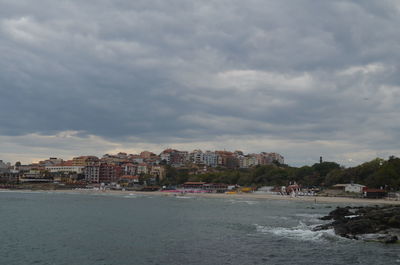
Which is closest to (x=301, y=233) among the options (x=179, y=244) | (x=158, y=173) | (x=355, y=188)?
(x=179, y=244)

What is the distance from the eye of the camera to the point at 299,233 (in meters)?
35.0

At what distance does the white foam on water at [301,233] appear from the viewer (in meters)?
32.2

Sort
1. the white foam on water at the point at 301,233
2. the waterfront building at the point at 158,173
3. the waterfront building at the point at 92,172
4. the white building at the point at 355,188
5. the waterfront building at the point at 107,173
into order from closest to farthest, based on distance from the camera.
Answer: the white foam on water at the point at 301,233 → the white building at the point at 355,188 → the waterfront building at the point at 158,173 → the waterfront building at the point at 92,172 → the waterfront building at the point at 107,173

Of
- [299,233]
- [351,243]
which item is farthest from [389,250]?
[299,233]

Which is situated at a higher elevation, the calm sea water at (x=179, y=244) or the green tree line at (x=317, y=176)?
the green tree line at (x=317, y=176)

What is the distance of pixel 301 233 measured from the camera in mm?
Result: 34969

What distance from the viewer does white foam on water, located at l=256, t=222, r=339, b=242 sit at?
32219 millimetres

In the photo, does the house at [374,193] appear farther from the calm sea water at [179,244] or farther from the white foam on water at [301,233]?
the white foam on water at [301,233]

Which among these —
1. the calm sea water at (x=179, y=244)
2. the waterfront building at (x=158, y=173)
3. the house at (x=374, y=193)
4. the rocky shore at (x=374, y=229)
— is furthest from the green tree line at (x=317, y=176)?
the rocky shore at (x=374, y=229)

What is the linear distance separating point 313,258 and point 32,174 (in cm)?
18877

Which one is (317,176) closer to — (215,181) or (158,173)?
(215,181)

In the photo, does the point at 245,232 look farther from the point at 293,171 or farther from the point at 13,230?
the point at 293,171

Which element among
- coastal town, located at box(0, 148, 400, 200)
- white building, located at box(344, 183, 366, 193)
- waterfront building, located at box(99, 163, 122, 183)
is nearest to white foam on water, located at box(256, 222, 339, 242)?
coastal town, located at box(0, 148, 400, 200)

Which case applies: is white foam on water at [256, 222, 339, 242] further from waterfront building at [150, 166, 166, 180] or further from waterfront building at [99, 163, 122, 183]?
waterfront building at [99, 163, 122, 183]
